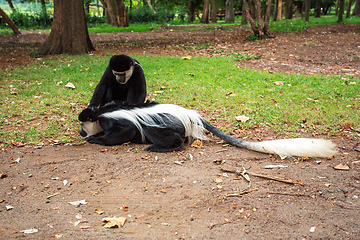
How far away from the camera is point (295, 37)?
12.0 metres

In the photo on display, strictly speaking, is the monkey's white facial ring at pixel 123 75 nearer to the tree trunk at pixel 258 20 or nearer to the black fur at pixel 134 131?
the black fur at pixel 134 131

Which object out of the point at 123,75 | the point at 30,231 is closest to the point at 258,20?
the point at 123,75

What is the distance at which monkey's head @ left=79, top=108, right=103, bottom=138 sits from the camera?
405 centimetres

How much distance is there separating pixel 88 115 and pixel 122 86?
77 centimetres

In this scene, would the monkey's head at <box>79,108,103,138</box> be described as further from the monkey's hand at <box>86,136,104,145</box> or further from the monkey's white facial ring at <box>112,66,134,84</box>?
the monkey's white facial ring at <box>112,66,134,84</box>

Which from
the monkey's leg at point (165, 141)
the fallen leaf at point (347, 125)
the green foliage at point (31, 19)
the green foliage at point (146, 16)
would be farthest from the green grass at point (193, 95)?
the green foliage at point (146, 16)

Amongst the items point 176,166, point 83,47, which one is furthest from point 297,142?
point 83,47

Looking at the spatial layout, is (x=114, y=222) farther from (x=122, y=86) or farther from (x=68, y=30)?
(x=68, y=30)

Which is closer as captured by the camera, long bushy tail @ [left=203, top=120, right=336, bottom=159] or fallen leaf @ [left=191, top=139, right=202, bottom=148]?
long bushy tail @ [left=203, top=120, right=336, bottom=159]

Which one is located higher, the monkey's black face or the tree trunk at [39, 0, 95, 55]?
the tree trunk at [39, 0, 95, 55]

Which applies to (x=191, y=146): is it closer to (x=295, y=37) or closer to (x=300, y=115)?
(x=300, y=115)

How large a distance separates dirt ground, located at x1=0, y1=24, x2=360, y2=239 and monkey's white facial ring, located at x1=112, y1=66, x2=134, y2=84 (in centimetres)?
97

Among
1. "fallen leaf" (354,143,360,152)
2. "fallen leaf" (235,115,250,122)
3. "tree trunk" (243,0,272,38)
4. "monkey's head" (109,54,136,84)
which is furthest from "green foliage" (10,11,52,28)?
"fallen leaf" (354,143,360,152)

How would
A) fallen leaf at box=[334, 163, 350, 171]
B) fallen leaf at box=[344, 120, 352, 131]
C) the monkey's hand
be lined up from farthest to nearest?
1. fallen leaf at box=[344, 120, 352, 131]
2. the monkey's hand
3. fallen leaf at box=[334, 163, 350, 171]
